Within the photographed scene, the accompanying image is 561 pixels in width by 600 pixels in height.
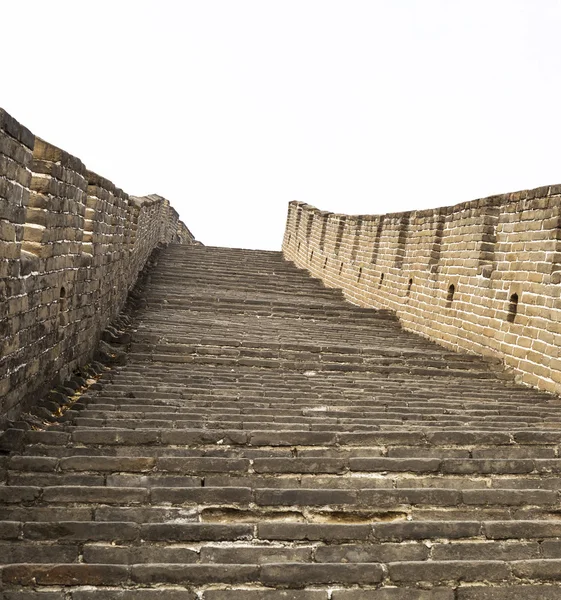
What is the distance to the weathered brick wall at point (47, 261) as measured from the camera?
4836 mm

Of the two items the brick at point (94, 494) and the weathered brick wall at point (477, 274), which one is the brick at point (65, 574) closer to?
the brick at point (94, 494)

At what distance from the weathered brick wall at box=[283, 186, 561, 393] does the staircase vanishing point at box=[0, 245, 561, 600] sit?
107 centimetres

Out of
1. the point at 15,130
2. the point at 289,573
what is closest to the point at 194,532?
the point at 289,573

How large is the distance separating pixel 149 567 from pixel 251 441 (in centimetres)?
143

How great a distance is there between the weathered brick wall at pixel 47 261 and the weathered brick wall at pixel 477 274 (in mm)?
4084

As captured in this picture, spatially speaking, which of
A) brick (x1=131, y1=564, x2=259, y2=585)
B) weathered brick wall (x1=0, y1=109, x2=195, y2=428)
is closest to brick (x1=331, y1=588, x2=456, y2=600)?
brick (x1=131, y1=564, x2=259, y2=585)

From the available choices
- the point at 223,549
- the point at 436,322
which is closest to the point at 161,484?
the point at 223,549

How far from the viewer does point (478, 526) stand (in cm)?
427

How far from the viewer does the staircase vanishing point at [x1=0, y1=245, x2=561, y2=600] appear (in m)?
3.80

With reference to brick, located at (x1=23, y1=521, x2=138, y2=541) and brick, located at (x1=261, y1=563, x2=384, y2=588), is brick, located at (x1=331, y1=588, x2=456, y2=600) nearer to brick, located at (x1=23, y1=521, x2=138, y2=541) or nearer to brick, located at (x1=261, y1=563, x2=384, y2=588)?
brick, located at (x1=261, y1=563, x2=384, y2=588)

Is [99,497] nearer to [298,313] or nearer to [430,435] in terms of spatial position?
[430,435]

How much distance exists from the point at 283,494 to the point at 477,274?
5606 mm

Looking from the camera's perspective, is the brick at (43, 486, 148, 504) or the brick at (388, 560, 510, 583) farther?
the brick at (43, 486, 148, 504)

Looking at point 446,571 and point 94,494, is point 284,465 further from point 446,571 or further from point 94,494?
point 446,571
